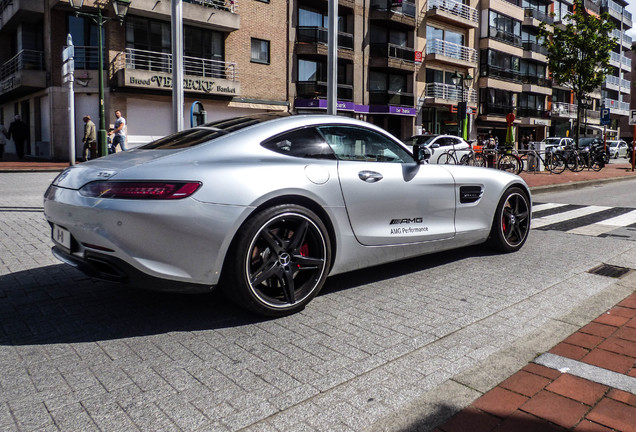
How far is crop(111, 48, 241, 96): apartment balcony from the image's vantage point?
2364cm

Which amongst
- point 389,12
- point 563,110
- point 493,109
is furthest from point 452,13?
point 563,110

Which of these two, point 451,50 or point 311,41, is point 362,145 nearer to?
point 311,41

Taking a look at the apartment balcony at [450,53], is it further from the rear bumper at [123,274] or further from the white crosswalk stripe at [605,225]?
the rear bumper at [123,274]

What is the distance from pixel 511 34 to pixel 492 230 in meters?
46.5

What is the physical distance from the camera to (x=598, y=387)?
254 cm

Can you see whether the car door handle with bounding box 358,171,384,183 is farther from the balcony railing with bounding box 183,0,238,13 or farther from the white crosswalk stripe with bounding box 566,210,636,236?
the balcony railing with bounding box 183,0,238,13

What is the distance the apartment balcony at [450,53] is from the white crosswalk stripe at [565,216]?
99.1 ft

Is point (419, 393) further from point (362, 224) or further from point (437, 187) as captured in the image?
point (437, 187)

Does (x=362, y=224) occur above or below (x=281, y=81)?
below

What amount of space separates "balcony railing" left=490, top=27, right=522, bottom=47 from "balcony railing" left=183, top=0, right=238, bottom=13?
24990 mm

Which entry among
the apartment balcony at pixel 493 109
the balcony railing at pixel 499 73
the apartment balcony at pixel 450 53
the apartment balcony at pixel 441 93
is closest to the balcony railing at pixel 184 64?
the apartment balcony at pixel 441 93

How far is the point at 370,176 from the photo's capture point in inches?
161

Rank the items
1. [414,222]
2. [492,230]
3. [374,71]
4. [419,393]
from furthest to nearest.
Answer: [374,71]
[492,230]
[414,222]
[419,393]

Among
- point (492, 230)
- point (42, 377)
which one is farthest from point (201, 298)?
point (492, 230)
